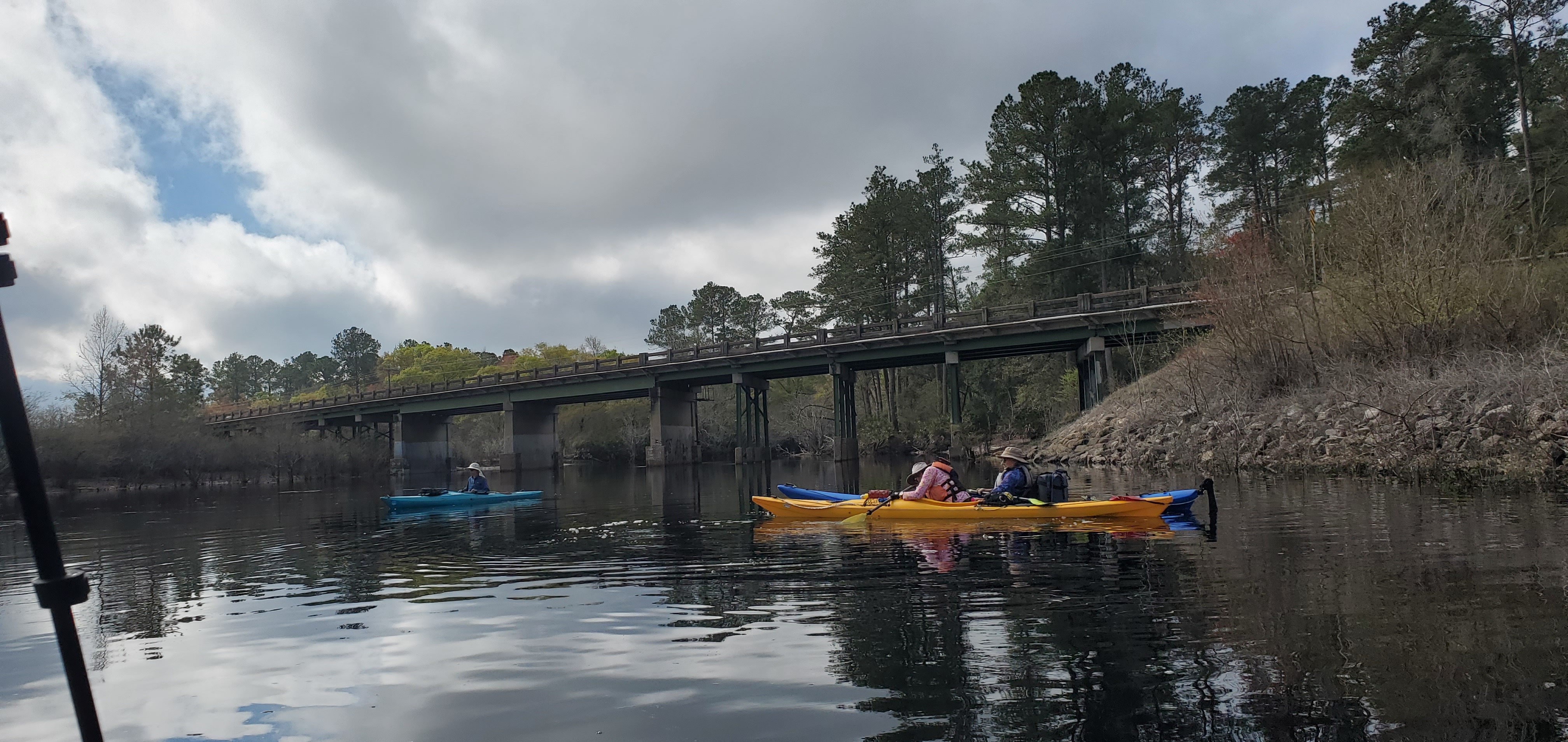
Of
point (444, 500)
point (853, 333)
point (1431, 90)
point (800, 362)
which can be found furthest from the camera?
point (800, 362)

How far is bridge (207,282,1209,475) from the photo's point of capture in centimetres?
3459

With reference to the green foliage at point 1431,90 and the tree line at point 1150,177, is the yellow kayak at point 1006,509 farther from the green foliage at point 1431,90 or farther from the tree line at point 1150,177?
the green foliage at point 1431,90

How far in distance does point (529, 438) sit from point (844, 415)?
2347 cm

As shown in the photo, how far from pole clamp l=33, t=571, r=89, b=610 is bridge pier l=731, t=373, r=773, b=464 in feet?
145

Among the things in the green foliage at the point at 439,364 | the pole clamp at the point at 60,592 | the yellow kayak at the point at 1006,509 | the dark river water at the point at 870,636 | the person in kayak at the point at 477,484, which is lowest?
the dark river water at the point at 870,636

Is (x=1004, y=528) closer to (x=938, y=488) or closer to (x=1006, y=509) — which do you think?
(x=1006, y=509)

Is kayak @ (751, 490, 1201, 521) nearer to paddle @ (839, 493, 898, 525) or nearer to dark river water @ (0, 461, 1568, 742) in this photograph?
paddle @ (839, 493, 898, 525)

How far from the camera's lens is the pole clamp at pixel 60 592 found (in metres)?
1.82

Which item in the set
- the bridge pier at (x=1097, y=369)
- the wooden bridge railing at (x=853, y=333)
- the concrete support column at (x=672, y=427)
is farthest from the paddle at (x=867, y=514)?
the concrete support column at (x=672, y=427)

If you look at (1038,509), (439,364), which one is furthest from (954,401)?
(439,364)

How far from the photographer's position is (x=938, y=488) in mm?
14477

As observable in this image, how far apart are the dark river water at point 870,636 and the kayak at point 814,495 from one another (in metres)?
2.14

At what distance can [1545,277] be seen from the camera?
18.8 m

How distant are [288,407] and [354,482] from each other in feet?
85.1
